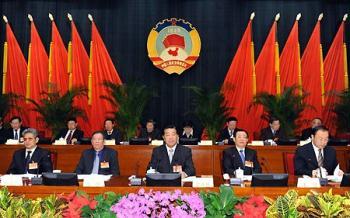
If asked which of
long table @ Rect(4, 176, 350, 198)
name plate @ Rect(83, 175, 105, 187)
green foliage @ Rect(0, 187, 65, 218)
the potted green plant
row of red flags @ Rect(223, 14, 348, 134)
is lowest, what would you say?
long table @ Rect(4, 176, 350, 198)

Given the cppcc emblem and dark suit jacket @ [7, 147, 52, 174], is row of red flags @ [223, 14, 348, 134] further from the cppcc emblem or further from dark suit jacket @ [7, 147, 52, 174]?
dark suit jacket @ [7, 147, 52, 174]

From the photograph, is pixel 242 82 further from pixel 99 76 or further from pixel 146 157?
pixel 146 157

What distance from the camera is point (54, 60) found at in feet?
26.1

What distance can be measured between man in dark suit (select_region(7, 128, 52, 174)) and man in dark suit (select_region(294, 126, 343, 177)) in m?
2.35

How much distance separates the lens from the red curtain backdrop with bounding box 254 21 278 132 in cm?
781

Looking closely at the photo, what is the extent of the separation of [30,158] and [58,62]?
4.10 meters

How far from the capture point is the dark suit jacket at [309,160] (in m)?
4.10

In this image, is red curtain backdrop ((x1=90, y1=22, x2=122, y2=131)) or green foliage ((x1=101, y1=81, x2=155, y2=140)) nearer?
green foliage ((x1=101, y1=81, x2=155, y2=140))

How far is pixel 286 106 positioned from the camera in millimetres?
7051

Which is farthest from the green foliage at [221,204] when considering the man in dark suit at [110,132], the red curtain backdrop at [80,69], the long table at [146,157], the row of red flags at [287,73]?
the red curtain backdrop at [80,69]

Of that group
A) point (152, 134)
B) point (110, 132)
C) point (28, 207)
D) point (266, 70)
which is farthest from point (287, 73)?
point (28, 207)

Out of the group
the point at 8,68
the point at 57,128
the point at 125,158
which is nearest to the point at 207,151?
the point at 125,158

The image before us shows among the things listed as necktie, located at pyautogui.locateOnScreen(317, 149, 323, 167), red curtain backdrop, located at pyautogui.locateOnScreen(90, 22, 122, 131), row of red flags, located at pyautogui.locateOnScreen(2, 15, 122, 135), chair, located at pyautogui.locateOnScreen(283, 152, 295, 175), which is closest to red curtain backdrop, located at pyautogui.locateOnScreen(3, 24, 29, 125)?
row of red flags, located at pyautogui.locateOnScreen(2, 15, 122, 135)

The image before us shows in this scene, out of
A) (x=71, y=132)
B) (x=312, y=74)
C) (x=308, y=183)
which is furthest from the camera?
(x=312, y=74)
